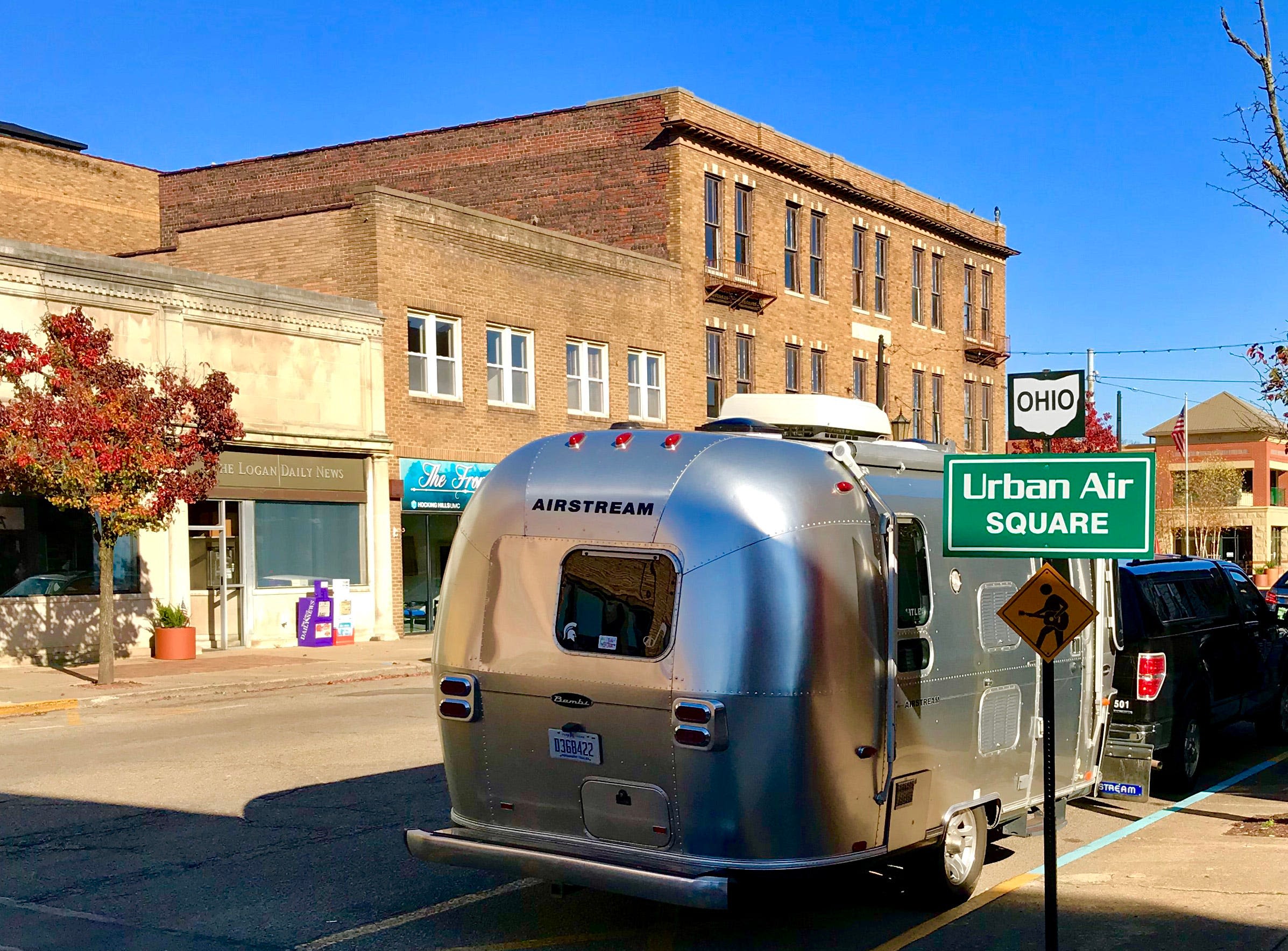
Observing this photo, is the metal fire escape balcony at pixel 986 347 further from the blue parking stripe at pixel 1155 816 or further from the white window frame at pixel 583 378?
the blue parking stripe at pixel 1155 816

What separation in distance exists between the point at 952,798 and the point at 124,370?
1465 cm

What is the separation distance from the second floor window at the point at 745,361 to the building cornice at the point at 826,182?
A: 4.56 meters

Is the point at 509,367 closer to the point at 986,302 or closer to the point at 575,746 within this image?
the point at 986,302

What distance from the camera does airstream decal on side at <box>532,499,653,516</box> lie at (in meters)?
6.83

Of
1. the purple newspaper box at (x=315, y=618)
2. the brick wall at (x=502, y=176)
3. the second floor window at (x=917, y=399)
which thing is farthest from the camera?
the second floor window at (x=917, y=399)

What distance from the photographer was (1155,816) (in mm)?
10562

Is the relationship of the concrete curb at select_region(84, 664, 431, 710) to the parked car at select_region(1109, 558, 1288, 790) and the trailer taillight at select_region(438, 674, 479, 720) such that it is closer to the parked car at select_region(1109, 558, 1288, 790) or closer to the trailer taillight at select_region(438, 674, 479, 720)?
the trailer taillight at select_region(438, 674, 479, 720)

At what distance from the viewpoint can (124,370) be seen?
1905 cm

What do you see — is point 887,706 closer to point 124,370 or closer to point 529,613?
point 529,613

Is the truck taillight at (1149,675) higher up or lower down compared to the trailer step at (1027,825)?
higher up

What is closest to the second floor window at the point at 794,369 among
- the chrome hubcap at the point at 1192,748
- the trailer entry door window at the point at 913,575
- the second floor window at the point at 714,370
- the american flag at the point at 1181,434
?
the second floor window at the point at 714,370

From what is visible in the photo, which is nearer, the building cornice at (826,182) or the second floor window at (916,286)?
the building cornice at (826,182)

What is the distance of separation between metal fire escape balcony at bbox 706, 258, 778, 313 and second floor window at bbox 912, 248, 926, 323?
327 inches

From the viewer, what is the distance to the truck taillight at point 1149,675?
10859 millimetres
